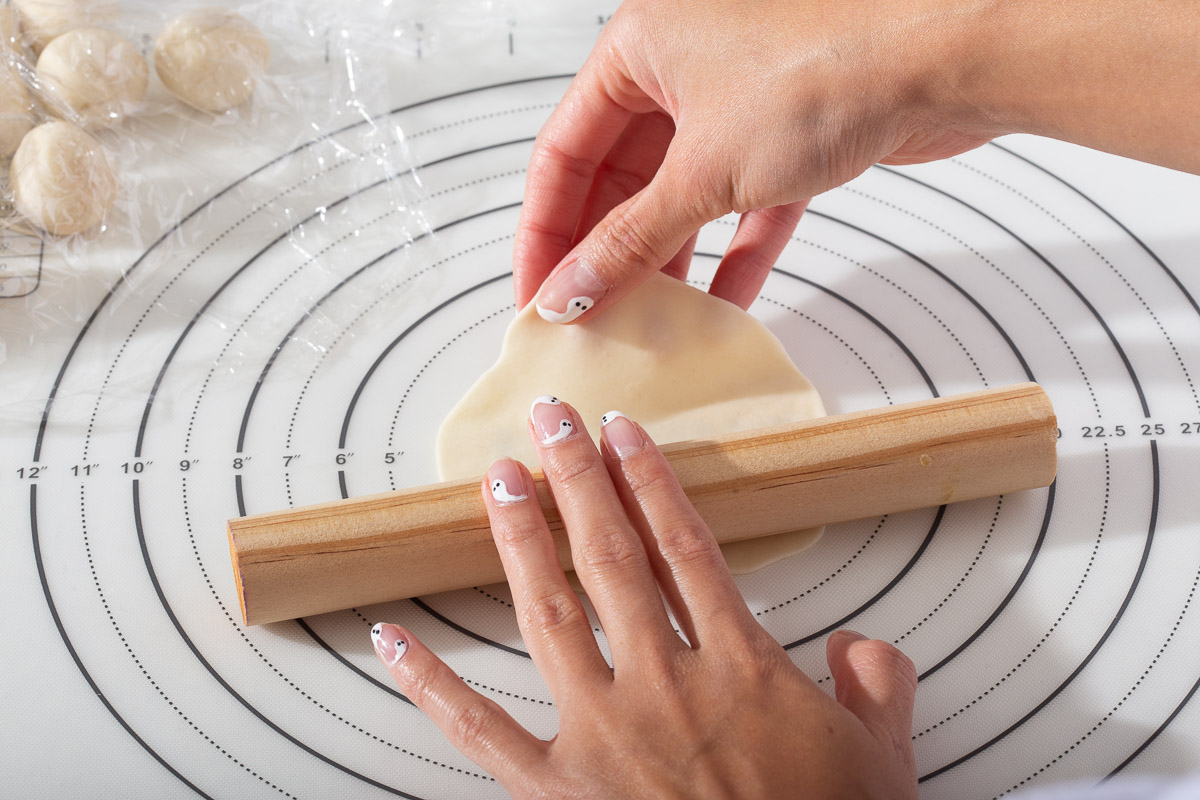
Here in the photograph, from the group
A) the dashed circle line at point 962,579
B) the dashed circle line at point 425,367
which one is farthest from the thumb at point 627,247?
the dashed circle line at point 962,579

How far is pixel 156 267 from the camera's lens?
6.20 ft

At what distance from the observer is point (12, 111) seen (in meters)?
1.83

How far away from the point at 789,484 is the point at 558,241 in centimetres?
66

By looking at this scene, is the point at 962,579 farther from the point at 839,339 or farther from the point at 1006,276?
the point at 1006,276

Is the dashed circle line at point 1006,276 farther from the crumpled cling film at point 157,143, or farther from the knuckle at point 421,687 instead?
the knuckle at point 421,687

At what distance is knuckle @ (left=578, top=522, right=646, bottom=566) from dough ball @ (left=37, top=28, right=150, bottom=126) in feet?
4.79

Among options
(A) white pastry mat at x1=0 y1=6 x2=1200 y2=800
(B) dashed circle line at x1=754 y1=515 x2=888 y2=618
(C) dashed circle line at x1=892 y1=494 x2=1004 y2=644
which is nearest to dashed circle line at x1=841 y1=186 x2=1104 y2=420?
(A) white pastry mat at x1=0 y1=6 x2=1200 y2=800

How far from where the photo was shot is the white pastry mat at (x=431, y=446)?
1348 mm

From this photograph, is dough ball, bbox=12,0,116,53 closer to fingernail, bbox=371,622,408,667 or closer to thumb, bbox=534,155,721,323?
thumb, bbox=534,155,721,323

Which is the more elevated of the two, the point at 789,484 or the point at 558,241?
the point at 558,241

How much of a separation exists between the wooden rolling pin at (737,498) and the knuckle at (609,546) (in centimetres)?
12

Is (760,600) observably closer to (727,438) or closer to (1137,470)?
(727,438)

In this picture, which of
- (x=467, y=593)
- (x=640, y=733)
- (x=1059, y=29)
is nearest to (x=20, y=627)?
(x=467, y=593)

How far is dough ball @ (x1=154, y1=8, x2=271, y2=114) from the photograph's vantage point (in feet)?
6.54
